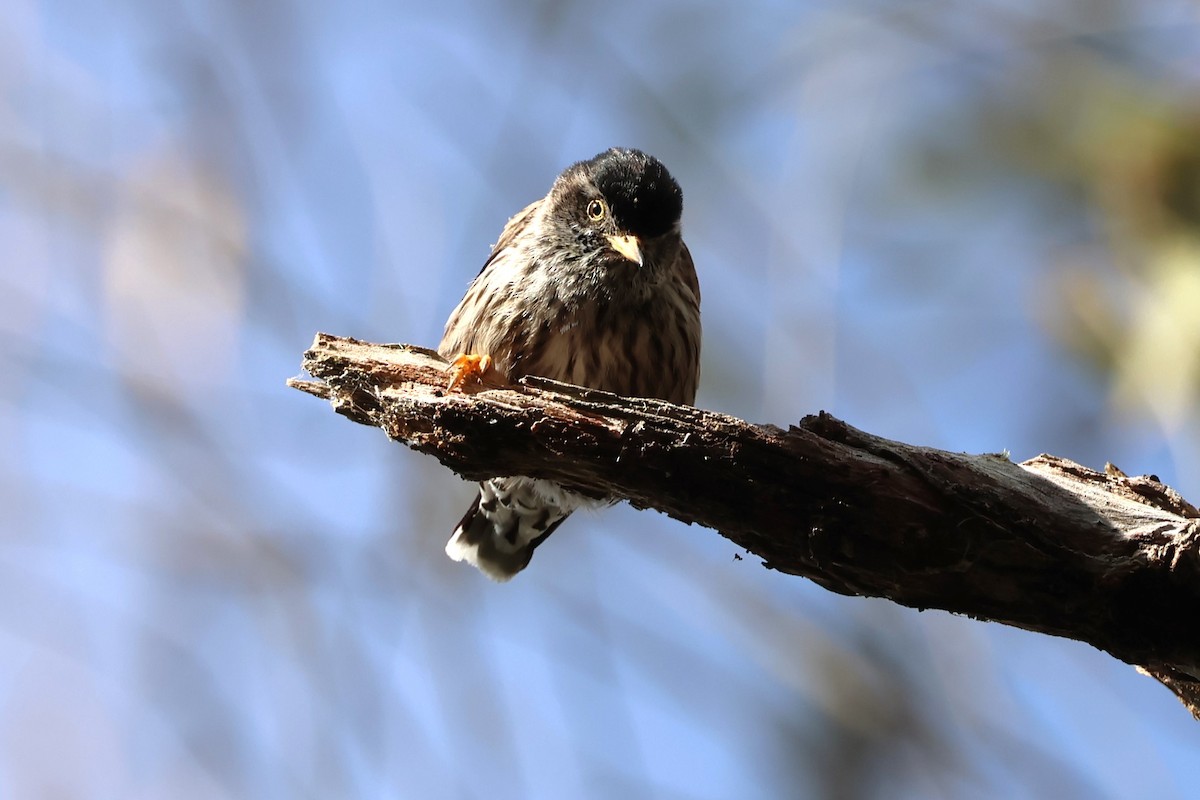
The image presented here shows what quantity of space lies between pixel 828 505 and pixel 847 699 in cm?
573

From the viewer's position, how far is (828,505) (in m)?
3.24

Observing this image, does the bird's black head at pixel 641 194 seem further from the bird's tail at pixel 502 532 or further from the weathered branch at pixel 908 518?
the weathered branch at pixel 908 518

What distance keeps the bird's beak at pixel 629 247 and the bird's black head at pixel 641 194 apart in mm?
80

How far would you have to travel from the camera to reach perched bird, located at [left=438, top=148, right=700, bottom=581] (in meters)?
4.93

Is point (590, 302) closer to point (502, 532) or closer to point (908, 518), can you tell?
point (502, 532)

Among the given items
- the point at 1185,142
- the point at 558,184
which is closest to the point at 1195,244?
the point at 1185,142

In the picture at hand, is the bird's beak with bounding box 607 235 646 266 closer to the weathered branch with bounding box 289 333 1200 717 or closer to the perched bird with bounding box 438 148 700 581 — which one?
the perched bird with bounding box 438 148 700 581

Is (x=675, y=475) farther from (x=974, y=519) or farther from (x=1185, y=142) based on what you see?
(x=1185, y=142)

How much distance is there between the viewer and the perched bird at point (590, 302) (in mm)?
4930

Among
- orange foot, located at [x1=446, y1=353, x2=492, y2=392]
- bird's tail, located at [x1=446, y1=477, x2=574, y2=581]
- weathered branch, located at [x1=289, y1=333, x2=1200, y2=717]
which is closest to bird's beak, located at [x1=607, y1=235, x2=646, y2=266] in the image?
orange foot, located at [x1=446, y1=353, x2=492, y2=392]

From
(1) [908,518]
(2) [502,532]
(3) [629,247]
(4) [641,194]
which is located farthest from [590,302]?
(1) [908,518]

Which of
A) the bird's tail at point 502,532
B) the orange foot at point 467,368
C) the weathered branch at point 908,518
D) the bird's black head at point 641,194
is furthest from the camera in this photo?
the bird's tail at point 502,532

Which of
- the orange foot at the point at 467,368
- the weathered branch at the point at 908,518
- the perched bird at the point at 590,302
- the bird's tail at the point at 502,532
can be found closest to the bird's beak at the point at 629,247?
the perched bird at the point at 590,302

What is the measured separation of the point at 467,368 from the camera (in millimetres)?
4367
